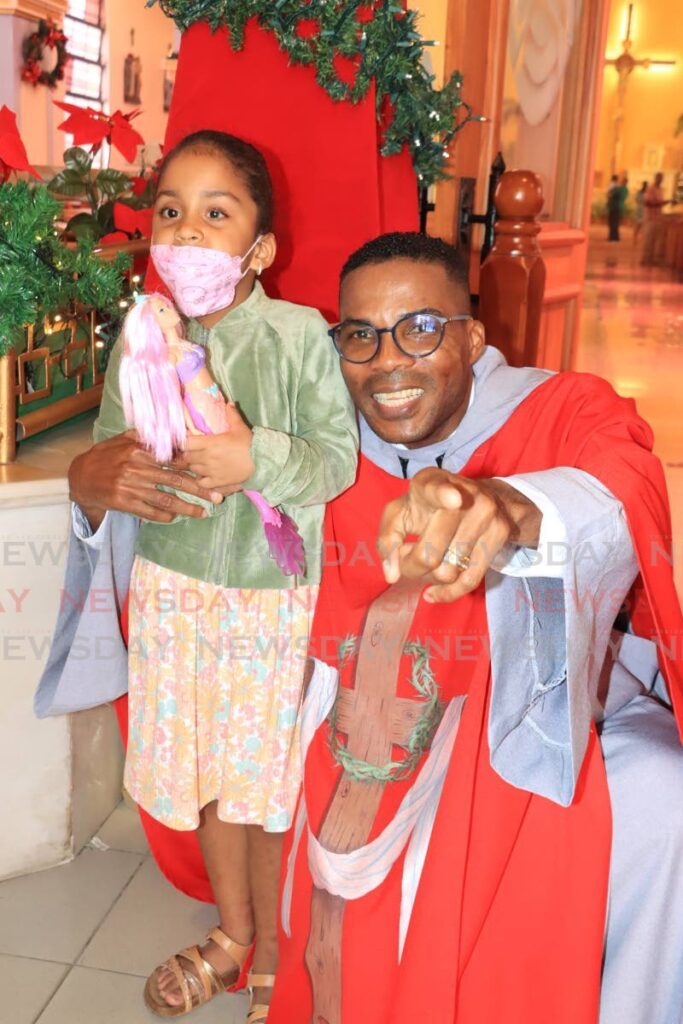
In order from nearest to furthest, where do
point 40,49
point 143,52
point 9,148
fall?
point 9,148 < point 40,49 < point 143,52

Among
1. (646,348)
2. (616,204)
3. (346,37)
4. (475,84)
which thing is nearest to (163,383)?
(346,37)

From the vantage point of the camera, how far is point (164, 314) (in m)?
1.32

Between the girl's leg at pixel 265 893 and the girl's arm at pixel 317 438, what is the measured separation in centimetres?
64

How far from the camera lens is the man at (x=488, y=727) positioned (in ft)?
4.41

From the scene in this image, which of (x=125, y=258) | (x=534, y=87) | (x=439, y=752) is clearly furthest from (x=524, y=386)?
(x=534, y=87)

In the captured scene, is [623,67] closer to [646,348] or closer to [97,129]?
[646,348]

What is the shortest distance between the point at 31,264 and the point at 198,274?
1.64ft

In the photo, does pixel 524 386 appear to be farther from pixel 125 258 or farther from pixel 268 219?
pixel 125 258

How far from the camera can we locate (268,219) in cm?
152

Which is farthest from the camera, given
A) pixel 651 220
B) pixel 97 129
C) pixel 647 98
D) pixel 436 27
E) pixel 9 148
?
Answer: pixel 647 98

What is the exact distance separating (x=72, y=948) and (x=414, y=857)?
81 centimetres

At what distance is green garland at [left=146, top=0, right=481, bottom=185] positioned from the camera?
1.75 m

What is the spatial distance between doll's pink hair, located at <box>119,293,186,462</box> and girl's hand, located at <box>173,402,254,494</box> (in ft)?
0.12

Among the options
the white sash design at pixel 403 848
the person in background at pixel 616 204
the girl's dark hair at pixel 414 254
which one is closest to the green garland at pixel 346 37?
the girl's dark hair at pixel 414 254
